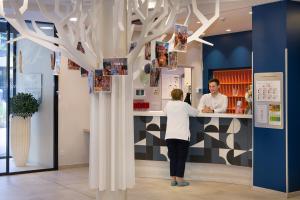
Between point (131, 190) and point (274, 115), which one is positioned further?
point (131, 190)

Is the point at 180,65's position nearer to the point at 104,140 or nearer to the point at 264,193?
the point at 264,193

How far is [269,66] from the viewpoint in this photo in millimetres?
6336

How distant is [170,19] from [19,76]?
510cm

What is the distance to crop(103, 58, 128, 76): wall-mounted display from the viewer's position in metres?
3.76

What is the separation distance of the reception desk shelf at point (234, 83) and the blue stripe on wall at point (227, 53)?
0.28 metres

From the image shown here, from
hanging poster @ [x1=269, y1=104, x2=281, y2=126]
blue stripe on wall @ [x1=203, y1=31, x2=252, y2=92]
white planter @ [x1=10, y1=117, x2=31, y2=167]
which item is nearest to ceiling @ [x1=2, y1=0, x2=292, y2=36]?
blue stripe on wall @ [x1=203, y1=31, x2=252, y2=92]

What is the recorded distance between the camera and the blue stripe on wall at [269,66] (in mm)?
6191

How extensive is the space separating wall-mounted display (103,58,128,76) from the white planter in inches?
191

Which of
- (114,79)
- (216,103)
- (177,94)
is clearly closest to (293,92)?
(216,103)

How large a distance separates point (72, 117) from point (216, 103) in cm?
298

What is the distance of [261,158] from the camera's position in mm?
6453

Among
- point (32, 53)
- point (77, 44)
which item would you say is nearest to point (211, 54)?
point (32, 53)

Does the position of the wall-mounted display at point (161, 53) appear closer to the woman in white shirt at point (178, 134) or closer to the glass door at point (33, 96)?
the woman in white shirt at point (178, 134)

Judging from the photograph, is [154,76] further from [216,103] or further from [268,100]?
[216,103]
